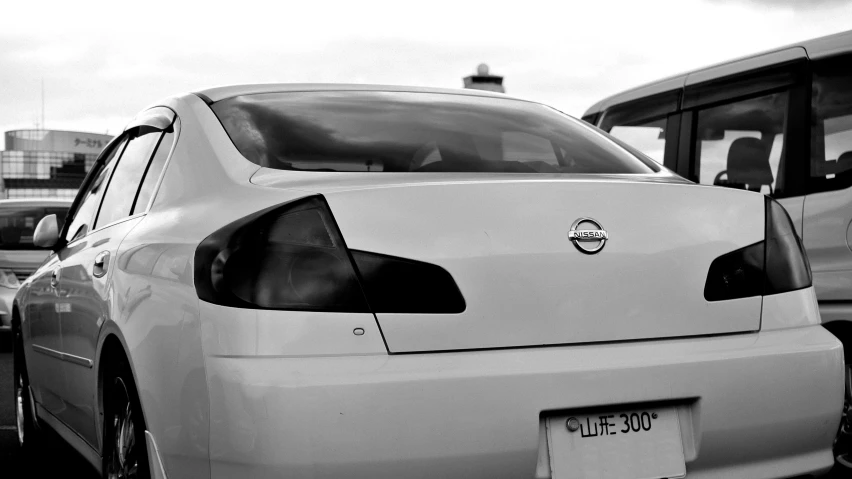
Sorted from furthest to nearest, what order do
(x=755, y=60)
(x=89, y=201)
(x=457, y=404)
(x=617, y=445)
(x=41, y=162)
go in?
(x=41, y=162), (x=755, y=60), (x=89, y=201), (x=617, y=445), (x=457, y=404)

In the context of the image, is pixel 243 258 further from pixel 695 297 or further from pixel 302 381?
pixel 695 297

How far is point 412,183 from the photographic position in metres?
2.85

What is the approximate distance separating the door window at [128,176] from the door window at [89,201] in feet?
0.49

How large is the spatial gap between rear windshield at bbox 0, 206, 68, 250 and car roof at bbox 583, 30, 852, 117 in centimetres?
784

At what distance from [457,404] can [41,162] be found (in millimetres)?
169918

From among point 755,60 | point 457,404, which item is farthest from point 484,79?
point 457,404

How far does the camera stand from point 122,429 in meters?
3.41

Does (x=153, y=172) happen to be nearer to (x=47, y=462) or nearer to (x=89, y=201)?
(x=89, y=201)

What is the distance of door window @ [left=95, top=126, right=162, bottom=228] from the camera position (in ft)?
13.2

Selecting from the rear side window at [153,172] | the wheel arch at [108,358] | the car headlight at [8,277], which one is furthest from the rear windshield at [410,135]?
the car headlight at [8,277]

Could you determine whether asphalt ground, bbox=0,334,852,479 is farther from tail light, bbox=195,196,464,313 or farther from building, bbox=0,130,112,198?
building, bbox=0,130,112,198

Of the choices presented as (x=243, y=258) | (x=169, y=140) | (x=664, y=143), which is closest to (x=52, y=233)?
(x=169, y=140)

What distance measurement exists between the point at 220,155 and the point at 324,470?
3.58 ft

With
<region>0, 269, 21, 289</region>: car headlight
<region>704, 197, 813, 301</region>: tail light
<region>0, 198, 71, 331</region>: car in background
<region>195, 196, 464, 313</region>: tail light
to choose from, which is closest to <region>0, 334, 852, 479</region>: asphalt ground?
<region>704, 197, 813, 301</region>: tail light
